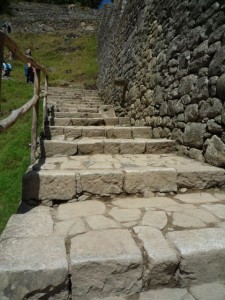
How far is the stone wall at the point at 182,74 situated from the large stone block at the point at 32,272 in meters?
2.09

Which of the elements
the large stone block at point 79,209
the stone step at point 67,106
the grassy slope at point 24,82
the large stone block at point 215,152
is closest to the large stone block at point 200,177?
the large stone block at point 215,152

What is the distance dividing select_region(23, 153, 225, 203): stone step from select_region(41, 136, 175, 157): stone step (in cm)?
54

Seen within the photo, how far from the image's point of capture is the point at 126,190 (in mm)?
2643

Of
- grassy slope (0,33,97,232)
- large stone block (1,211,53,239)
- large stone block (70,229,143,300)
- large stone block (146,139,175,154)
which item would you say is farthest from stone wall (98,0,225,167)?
grassy slope (0,33,97,232)

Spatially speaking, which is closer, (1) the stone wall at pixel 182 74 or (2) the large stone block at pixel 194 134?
(1) the stone wall at pixel 182 74

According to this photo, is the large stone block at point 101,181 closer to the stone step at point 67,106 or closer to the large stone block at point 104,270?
the large stone block at point 104,270

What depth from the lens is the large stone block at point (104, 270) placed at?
1.55m

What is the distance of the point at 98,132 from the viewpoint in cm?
454

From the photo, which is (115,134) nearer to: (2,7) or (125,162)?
(125,162)

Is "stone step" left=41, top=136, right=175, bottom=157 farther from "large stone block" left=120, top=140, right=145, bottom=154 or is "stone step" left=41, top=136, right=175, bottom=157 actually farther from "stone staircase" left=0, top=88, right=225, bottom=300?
"stone staircase" left=0, top=88, right=225, bottom=300

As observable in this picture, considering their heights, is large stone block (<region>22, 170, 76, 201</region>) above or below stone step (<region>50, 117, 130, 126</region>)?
below

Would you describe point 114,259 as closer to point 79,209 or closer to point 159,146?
point 79,209

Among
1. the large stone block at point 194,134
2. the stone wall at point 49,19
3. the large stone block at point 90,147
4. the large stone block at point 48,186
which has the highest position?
the stone wall at point 49,19

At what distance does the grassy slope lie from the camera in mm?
4121
